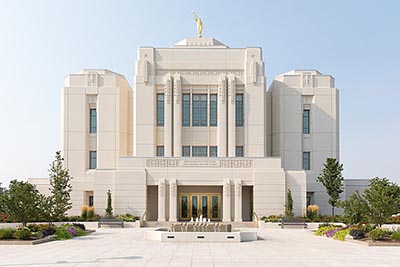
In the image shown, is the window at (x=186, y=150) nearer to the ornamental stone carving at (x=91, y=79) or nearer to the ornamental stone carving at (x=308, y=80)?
the ornamental stone carving at (x=91, y=79)

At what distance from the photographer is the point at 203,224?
2389 cm

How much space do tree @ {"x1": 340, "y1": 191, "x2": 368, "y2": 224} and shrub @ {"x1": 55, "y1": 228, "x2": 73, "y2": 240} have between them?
1385 centimetres

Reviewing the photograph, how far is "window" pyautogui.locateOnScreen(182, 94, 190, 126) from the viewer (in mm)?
42531

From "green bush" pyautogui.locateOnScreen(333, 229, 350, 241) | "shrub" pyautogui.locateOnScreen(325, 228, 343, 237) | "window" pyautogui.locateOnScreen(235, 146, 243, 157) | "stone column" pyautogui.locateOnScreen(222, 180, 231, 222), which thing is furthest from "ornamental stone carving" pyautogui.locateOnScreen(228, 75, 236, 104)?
"green bush" pyautogui.locateOnScreen(333, 229, 350, 241)

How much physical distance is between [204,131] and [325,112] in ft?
36.3

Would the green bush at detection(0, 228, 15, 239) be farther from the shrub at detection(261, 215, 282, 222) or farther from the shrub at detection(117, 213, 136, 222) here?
the shrub at detection(261, 215, 282, 222)

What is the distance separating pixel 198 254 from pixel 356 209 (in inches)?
407

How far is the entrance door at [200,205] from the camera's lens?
3841 cm

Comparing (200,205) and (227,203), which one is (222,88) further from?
(227,203)

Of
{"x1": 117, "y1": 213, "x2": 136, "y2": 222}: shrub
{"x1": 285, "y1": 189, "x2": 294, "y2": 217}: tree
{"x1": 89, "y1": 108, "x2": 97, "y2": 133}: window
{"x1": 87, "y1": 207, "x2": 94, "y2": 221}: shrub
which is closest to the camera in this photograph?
{"x1": 117, "y1": 213, "x2": 136, "y2": 222}: shrub

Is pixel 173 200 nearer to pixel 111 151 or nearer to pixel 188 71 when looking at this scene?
pixel 111 151

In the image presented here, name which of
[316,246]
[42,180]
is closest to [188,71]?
[42,180]

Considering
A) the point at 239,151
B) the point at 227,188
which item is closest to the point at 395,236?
the point at 227,188

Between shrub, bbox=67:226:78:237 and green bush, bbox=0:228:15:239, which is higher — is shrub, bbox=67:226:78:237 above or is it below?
below
